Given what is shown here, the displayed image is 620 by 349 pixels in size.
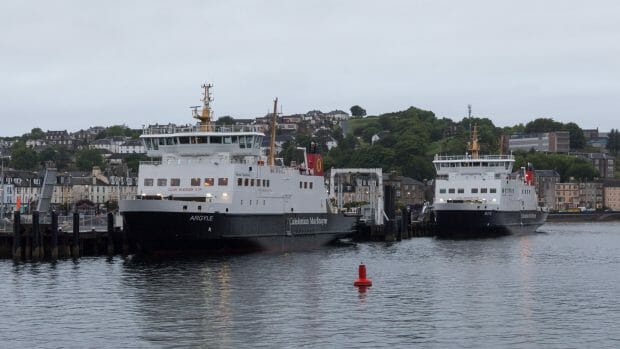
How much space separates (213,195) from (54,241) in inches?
386

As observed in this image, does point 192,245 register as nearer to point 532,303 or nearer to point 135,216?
point 135,216

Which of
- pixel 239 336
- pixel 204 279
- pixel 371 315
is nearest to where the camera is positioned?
pixel 239 336

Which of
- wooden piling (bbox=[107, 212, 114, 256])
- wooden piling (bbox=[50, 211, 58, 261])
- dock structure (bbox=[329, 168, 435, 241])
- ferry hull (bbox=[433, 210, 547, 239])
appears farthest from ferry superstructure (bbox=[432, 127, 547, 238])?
wooden piling (bbox=[50, 211, 58, 261])

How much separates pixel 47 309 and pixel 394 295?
49.5 ft

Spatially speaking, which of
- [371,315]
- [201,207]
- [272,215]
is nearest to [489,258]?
[272,215]

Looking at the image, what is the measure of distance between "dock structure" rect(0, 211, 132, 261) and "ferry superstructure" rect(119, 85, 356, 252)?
11.3 ft

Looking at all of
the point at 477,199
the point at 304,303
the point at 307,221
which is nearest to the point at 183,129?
the point at 307,221

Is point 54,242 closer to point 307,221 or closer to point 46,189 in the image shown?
point 46,189

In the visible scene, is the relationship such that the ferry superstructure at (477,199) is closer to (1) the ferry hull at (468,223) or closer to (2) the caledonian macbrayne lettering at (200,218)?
(1) the ferry hull at (468,223)

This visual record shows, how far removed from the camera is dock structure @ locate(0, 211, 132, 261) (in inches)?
2293

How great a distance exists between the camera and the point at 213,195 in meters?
61.9

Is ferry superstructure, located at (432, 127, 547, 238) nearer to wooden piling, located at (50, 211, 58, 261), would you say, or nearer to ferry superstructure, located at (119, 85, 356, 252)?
ferry superstructure, located at (119, 85, 356, 252)

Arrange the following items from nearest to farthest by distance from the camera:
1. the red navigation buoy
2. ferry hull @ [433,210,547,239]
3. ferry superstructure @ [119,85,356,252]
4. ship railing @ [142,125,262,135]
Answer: the red navigation buoy → ferry superstructure @ [119,85,356,252] → ship railing @ [142,125,262,135] → ferry hull @ [433,210,547,239]

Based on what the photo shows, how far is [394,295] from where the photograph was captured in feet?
148
